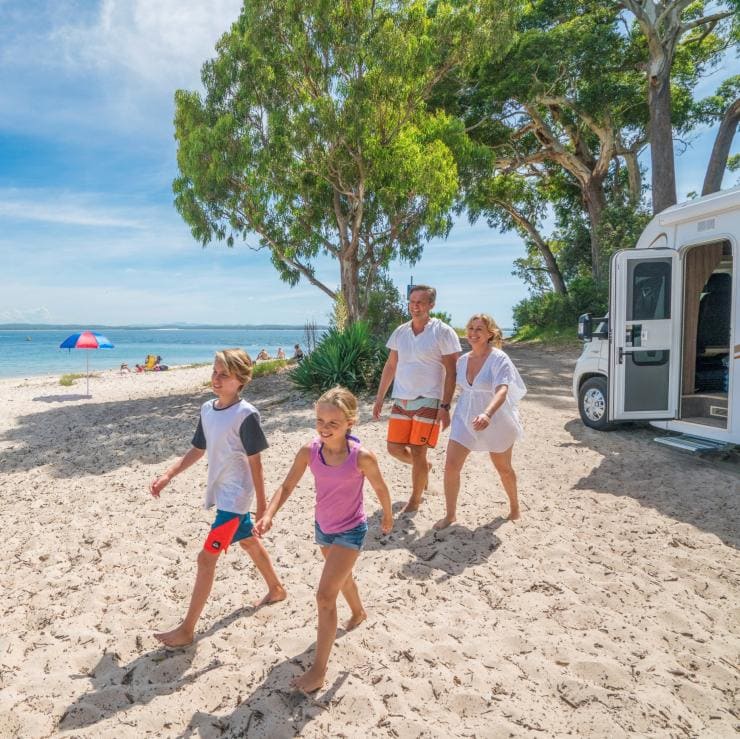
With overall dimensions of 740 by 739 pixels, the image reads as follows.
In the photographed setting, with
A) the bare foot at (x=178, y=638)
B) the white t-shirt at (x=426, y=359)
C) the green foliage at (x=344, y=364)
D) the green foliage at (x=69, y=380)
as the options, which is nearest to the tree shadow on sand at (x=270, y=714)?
the bare foot at (x=178, y=638)

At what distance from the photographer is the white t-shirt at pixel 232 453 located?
299 centimetres

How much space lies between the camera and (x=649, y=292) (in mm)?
6918

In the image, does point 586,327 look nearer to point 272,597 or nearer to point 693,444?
point 693,444

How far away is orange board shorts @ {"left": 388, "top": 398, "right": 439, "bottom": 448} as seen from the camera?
14.8 ft

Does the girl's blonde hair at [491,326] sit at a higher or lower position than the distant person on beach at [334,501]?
higher

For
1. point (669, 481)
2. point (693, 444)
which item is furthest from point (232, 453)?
point (693, 444)

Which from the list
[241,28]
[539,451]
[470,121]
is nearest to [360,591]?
[539,451]

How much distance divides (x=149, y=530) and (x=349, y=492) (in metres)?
2.87

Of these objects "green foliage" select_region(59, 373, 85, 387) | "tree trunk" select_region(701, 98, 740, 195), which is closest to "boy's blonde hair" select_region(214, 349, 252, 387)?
"green foliage" select_region(59, 373, 85, 387)

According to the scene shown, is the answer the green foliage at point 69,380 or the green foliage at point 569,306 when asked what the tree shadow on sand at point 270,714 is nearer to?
the green foliage at point 69,380

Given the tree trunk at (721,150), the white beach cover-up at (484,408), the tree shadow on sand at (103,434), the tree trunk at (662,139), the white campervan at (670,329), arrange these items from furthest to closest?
the tree trunk at (721,150) < the tree trunk at (662,139) < the tree shadow on sand at (103,434) < the white campervan at (670,329) < the white beach cover-up at (484,408)

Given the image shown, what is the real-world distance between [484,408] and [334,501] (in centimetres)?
187

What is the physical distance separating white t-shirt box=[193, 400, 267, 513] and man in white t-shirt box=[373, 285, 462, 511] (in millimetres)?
1744

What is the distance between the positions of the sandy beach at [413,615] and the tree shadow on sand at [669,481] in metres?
0.03
